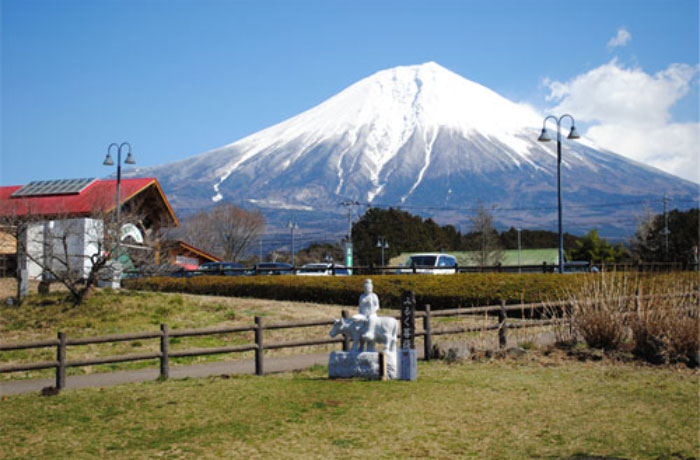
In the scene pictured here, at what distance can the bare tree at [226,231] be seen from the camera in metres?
95.6

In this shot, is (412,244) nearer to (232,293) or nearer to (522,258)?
(522,258)

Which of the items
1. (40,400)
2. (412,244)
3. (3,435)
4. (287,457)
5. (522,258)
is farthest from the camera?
(412,244)

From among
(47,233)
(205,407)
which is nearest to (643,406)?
(205,407)

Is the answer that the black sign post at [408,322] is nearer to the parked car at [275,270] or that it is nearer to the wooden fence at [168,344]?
the wooden fence at [168,344]

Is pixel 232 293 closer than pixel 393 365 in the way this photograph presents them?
No

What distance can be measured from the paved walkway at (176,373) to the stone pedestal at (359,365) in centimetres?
201

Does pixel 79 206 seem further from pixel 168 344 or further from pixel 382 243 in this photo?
pixel 382 243

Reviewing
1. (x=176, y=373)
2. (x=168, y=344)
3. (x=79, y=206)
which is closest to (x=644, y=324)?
(x=168, y=344)

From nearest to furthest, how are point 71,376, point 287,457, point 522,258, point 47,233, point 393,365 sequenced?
point 287,457 < point 393,365 < point 71,376 < point 47,233 < point 522,258

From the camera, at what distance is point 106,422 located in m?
10.8

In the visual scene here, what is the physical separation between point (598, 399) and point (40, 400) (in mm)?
9069

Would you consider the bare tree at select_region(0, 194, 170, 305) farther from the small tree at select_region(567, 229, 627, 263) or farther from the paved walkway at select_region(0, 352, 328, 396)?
the small tree at select_region(567, 229, 627, 263)

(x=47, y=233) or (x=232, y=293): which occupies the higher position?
(x=47, y=233)

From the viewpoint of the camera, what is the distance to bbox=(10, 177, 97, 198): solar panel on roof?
163 feet
